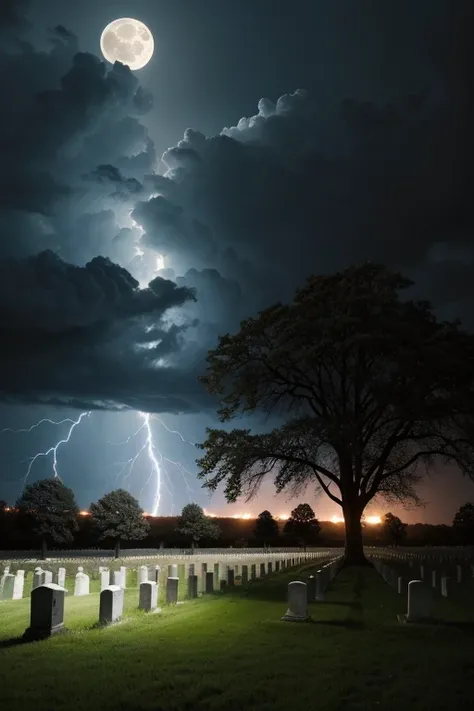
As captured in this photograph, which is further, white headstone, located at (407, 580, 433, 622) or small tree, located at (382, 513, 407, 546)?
small tree, located at (382, 513, 407, 546)

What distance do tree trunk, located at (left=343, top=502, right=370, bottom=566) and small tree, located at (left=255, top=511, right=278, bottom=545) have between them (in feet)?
241

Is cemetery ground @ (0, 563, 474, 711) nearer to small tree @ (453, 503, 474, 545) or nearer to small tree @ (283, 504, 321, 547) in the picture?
small tree @ (283, 504, 321, 547)

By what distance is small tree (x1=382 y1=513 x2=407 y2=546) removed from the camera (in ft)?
379

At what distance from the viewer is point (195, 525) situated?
77125mm

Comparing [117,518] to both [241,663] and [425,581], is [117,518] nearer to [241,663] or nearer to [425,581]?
[425,581]

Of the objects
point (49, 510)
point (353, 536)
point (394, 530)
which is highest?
point (49, 510)

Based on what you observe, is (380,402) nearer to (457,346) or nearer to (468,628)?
(457,346)

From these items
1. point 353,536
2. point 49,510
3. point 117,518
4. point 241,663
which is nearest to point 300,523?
point 117,518

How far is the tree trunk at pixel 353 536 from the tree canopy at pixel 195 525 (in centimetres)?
4682

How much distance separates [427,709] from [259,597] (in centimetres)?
1315

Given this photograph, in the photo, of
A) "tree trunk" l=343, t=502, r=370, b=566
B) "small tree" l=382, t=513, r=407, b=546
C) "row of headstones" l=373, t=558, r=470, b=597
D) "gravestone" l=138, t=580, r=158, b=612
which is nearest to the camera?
"gravestone" l=138, t=580, r=158, b=612

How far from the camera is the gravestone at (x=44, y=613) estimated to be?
1260cm

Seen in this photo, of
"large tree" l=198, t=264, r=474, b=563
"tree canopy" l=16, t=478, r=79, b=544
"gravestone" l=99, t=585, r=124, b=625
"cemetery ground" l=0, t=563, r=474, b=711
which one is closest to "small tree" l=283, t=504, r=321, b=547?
"tree canopy" l=16, t=478, r=79, b=544

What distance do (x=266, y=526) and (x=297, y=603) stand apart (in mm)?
93355
